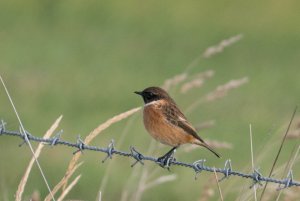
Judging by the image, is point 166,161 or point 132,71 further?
point 132,71

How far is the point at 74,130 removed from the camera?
15.3 meters

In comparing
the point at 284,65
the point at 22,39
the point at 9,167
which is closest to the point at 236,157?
the point at 9,167

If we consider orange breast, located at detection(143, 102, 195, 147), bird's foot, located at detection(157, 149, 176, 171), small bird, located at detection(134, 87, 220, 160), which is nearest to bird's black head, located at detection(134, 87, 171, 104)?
small bird, located at detection(134, 87, 220, 160)

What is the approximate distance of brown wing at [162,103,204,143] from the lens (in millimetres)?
9016

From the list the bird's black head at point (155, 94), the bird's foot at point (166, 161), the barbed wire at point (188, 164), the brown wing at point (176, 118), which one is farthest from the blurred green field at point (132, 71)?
the barbed wire at point (188, 164)

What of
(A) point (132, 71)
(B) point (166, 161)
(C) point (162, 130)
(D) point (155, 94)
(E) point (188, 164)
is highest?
(A) point (132, 71)

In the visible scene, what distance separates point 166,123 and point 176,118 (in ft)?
0.40

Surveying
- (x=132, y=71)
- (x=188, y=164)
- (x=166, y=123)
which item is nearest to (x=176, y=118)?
(x=166, y=123)

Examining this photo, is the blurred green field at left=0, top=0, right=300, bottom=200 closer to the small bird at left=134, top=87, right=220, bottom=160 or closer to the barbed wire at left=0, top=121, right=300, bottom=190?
the small bird at left=134, top=87, right=220, bottom=160

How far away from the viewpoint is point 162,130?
8.96 meters

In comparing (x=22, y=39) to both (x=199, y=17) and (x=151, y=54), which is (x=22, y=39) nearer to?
(x=151, y=54)

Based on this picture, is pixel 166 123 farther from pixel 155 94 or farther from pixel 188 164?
pixel 188 164

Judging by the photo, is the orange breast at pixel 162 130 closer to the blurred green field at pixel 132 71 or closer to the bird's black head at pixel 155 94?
the bird's black head at pixel 155 94

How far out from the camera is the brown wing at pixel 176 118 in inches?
355
